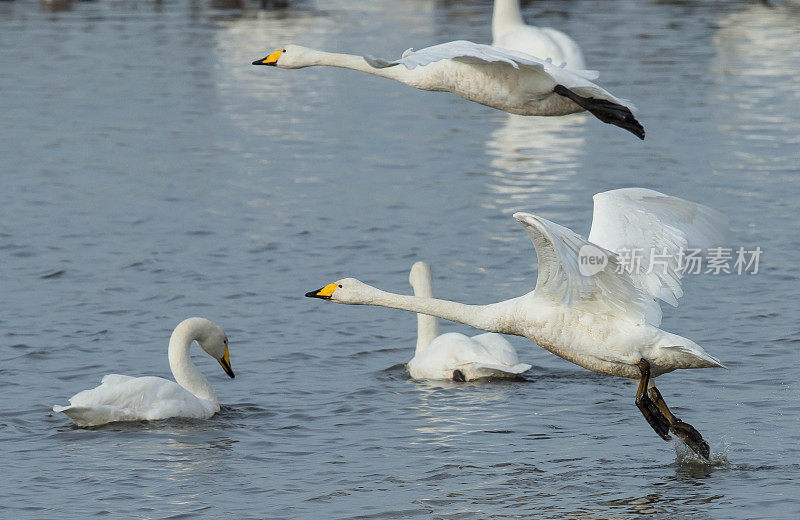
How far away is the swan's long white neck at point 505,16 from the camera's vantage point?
21578 mm

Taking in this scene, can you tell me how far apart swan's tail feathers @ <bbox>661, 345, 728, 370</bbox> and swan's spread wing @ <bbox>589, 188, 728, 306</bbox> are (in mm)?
348

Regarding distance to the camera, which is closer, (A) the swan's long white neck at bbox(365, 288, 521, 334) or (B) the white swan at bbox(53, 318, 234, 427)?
(A) the swan's long white neck at bbox(365, 288, 521, 334)

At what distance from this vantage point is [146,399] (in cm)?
955

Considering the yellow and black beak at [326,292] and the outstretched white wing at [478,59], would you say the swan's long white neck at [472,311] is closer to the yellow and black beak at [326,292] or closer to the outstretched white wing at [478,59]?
the yellow and black beak at [326,292]

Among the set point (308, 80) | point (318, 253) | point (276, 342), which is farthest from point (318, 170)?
point (308, 80)

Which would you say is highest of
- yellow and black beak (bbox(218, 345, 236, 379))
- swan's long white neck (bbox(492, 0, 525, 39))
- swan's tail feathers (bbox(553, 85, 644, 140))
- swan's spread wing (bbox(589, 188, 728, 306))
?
swan's tail feathers (bbox(553, 85, 644, 140))

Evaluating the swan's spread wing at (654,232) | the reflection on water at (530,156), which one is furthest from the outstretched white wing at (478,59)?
A: the reflection on water at (530,156)

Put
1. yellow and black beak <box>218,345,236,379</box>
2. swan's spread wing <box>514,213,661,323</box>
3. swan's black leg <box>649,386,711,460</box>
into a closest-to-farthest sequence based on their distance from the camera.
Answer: swan's spread wing <box>514,213,661,323</box> < swan's black leg <box>649,386,711,460</box> < yellow and black beak <box>218,345,236,379</box>

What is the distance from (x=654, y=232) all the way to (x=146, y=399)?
3366 mm

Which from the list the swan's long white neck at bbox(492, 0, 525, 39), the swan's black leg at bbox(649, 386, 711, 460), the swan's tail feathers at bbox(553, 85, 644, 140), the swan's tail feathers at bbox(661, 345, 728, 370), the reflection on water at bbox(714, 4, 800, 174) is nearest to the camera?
the swan's tail feathers at bbox(661, 345, 728, 370)

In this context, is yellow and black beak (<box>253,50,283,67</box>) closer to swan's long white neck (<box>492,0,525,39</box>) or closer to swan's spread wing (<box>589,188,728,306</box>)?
swan's spread wing (<box>589,188,728,306</box>)

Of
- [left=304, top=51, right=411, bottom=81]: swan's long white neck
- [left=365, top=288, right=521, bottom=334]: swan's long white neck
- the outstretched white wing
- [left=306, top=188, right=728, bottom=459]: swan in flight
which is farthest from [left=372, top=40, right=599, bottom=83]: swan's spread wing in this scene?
[left=365, top=288, right=521, bottom=334]: swan's long white neck

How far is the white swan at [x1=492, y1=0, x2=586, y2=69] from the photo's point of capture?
20.7 metres

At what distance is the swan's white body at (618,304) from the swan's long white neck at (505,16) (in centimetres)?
1309
